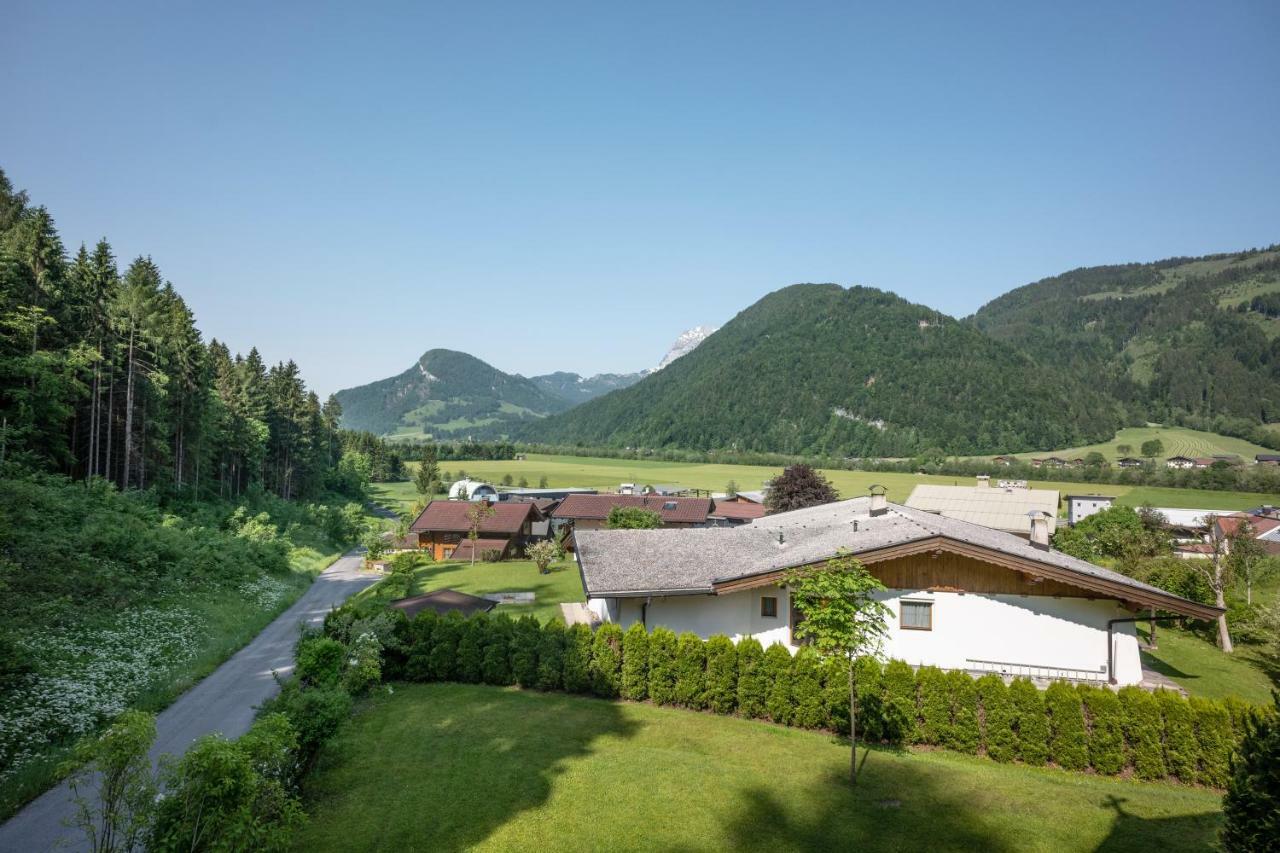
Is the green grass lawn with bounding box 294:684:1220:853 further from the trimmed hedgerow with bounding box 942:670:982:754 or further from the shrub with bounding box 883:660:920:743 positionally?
the shrub with bounding box 883:660:920:743

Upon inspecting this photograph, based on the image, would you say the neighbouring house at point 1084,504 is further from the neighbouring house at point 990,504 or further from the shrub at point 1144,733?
the shrub at point 1144,733

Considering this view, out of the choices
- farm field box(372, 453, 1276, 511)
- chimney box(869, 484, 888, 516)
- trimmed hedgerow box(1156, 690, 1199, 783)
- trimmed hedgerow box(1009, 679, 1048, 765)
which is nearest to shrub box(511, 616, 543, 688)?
trimmed hedgerow box(1009, 679, 1048, 765)

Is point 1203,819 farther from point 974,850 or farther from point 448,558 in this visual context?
point 448,558

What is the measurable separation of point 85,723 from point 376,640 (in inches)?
253

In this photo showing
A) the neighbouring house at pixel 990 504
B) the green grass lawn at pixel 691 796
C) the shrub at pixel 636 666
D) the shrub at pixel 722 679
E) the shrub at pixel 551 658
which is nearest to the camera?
the green grass lawn at pixel 691 796

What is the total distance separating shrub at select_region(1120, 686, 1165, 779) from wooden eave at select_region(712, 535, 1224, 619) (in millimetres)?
3368

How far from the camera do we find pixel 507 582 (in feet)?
130

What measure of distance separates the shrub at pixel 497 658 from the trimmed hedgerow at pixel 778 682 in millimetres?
7571

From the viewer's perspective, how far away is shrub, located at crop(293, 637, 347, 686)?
1579 centimetres

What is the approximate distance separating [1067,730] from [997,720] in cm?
134

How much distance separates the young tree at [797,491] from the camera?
56.9m

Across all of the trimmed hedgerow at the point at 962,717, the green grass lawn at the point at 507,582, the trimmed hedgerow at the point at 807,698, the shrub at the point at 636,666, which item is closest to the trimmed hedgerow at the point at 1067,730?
the trimmed hedgerow at the point at 962,717

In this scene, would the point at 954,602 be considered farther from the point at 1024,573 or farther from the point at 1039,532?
the point at 1039,532

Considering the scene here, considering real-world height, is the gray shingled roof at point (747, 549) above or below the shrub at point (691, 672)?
above
